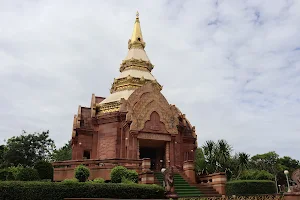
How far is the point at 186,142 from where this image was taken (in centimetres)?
2534

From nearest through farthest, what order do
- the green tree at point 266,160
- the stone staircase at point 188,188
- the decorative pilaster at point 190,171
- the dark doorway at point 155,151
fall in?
1. the stone staircase at point 188,188
2. the decorative pilaster at point 190,171
3. the dark doorway at point 155,151
4. the green tree at point 266,160

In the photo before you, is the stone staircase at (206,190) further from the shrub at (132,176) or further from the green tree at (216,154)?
the green tree at (216,154)

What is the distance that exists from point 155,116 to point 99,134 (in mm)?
4804

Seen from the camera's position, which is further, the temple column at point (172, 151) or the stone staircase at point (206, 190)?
the temple column at point (172, 151)

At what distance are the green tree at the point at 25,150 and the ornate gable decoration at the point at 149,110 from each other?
13.9 meters

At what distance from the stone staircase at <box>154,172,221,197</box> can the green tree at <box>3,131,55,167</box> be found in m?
17.8

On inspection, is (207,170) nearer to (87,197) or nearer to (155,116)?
(155,116)

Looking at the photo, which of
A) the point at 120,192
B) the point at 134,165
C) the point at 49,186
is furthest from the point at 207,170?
the point at 49,186

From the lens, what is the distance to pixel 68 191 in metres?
12.1

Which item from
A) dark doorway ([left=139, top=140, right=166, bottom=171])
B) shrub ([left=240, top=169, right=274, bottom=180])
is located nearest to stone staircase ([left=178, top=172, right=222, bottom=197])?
dark doorway ([left=139, top=140, right=166, bottom=171])

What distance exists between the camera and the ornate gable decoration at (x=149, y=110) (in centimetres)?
2177

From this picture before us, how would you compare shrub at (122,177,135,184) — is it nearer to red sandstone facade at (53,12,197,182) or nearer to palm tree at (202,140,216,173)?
red sandstone facade at (53,12,197,182)

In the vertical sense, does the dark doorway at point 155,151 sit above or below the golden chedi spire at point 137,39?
below

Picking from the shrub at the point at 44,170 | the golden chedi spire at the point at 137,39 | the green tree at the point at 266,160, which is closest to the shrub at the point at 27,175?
the shrub at the point at 44,170
